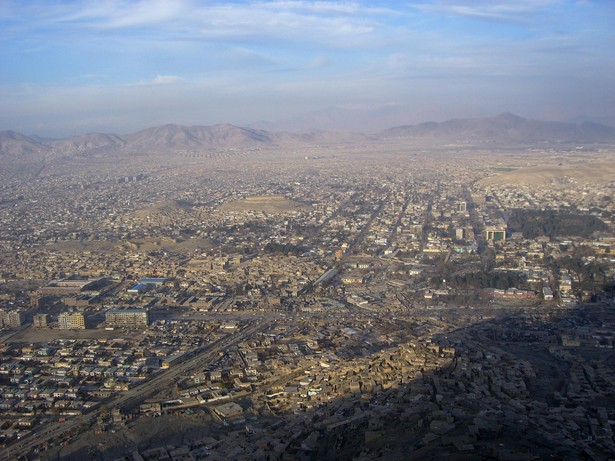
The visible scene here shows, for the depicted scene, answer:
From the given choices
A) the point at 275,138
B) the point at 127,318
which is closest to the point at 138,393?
the point at 127,318

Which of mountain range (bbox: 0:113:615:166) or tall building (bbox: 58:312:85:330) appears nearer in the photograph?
tall building (bbox: 58:312:85:330)

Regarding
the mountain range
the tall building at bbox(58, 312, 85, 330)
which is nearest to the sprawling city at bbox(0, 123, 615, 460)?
the tall building at bbox(58, 312, 85, 330)

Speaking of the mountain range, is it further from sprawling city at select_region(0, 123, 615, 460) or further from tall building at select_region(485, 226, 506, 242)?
tall building at select_region(485, 226, 506, 242)

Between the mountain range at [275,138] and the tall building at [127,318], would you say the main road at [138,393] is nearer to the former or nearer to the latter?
the tall building at [127,318]

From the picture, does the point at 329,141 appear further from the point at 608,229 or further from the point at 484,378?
the point at 484,378

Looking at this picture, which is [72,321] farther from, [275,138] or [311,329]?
[275,138]

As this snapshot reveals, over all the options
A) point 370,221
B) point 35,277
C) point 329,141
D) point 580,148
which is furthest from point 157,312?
point 329,141
